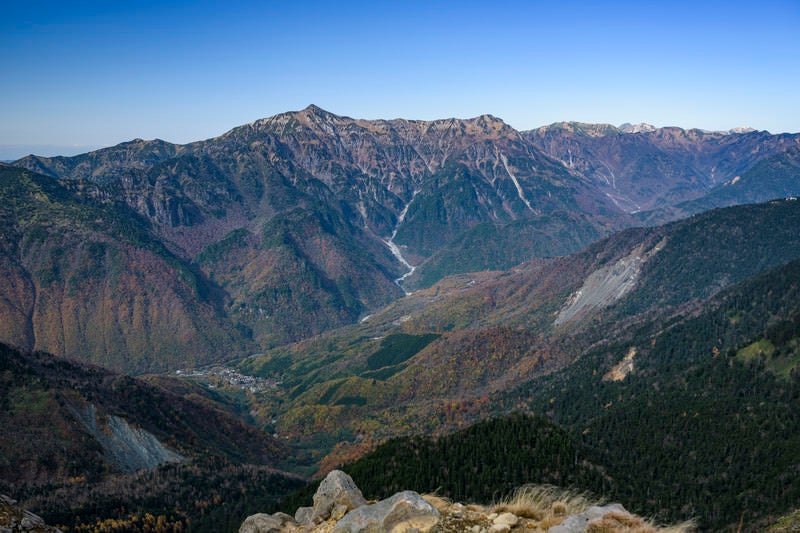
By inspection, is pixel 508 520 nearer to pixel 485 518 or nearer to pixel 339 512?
pixel 485 518

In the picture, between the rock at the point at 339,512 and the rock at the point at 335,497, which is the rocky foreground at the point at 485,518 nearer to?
the rock at the point at 339,512

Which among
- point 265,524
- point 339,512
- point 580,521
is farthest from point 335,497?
point 580,521

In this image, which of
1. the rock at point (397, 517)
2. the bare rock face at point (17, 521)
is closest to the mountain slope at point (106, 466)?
the bare rock face at point (17, 521)

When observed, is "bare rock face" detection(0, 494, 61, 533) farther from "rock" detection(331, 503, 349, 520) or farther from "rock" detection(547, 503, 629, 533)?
"rock" detection(547, 503, 629, 533)

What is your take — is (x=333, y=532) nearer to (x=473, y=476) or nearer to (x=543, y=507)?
(x=543, y=507)

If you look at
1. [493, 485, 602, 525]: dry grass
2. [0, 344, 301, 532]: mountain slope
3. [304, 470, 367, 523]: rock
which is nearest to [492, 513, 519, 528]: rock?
[493, 485, 602, 525]: dry grass

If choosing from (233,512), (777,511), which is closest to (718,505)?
(777,511)
